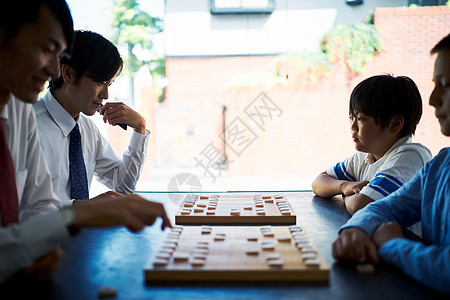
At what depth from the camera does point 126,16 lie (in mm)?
4598

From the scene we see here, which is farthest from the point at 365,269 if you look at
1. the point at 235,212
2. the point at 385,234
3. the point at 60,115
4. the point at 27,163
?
the point at 60,115

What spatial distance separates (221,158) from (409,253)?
14.5 feet

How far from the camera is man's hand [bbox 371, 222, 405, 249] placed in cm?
97

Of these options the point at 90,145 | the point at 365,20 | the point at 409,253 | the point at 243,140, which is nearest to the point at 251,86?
the point at 243,140

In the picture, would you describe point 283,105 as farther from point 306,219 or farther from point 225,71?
point 306,219

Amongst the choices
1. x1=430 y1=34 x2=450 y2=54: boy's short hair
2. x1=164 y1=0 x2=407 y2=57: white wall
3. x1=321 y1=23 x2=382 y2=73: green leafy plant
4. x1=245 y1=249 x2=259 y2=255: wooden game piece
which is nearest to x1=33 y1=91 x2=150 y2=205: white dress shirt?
x1=245 y1=249 x2=259 y2=255: wooden game piece

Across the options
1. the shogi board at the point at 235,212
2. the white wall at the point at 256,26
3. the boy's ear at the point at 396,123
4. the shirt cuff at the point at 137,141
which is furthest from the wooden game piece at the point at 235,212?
the white wall at the point at 256,26

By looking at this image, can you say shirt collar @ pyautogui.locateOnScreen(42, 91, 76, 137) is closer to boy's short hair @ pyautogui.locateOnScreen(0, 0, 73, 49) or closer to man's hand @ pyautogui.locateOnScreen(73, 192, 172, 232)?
boy's short hair @ pyautogui.locateOnScreen(0, 0, 73, 49)

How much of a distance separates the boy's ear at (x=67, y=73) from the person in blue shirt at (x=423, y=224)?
134cm

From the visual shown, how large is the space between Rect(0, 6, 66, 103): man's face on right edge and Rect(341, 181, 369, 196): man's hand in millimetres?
1147

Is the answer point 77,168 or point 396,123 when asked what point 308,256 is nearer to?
point 396,123

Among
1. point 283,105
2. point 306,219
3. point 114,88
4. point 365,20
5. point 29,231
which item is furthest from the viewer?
point 283,105

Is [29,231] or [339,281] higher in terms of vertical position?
[29,231]

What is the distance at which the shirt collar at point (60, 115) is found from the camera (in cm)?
177
